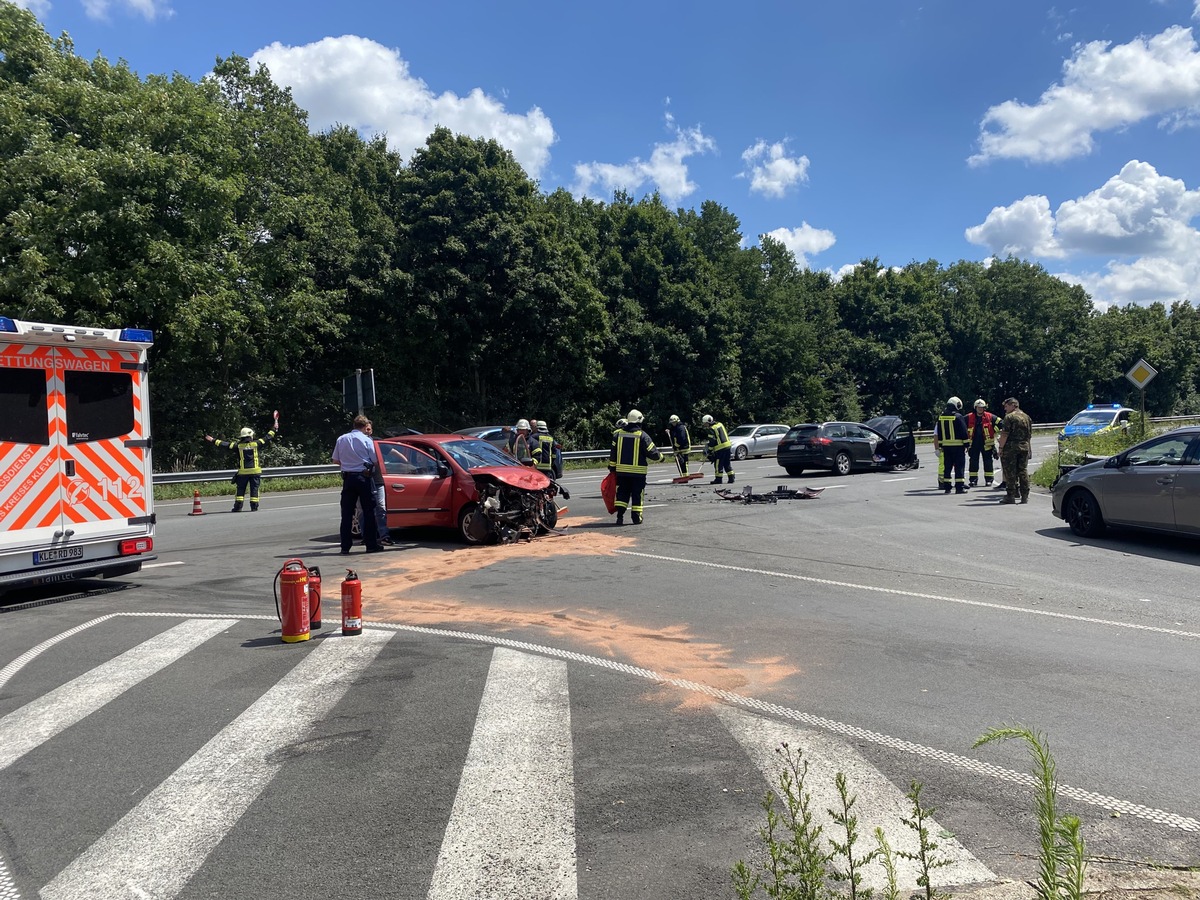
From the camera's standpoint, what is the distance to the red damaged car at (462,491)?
12.8 m

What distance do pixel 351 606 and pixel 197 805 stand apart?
3.24 metres

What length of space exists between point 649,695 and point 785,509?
1160 cm

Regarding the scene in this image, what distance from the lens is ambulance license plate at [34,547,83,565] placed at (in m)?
9.30

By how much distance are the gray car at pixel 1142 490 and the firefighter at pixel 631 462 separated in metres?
6.14

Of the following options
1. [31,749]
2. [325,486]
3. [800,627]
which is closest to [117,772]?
[31,749]

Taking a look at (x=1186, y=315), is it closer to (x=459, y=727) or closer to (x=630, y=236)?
(x=630, y=236)

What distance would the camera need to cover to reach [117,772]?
4566 millimetres

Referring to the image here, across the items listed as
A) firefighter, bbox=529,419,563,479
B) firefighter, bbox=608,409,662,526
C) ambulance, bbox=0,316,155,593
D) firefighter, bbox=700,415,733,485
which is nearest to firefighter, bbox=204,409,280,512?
firefighter, bbox=529,419,563,479

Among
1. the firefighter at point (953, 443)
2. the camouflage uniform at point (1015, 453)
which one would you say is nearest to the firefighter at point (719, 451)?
the firefighter at point (953, 443)

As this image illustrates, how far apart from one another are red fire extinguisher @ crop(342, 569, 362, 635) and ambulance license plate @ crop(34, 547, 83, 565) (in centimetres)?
419

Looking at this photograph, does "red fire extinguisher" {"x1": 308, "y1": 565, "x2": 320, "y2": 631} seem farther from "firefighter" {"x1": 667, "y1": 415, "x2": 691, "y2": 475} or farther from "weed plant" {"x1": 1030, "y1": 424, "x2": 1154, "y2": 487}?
"weed plant" {"x1": 1030, "y1": 424, "x2": 1154, "y2": 487}

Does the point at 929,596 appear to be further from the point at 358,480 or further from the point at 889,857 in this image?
the point at 358,480

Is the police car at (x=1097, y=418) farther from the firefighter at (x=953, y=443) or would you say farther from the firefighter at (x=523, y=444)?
the firefighter at (x=523, y=444)

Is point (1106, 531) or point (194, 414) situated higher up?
point (194, 414)
